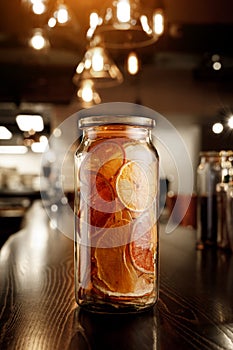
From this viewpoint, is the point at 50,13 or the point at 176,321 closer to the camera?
the point at 176,321

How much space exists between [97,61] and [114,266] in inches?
74.6

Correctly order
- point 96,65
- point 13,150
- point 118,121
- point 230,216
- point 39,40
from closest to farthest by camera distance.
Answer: point 118,121 → point 230,216 → point 96,65 → point 39,40 → point 13,150

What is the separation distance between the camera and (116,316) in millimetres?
705

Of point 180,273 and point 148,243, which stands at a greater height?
point 148,243

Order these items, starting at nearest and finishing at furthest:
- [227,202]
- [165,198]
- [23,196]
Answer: [227,202]
[165,198]
[23,196]

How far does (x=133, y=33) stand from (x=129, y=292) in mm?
1384

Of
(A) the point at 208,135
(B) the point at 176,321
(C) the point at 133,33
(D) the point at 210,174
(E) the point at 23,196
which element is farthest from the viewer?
(E) the point at 23,196

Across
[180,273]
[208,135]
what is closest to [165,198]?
[180,273]

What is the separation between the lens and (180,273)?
41.9 inches

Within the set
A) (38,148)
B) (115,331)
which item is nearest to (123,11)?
(115,331)

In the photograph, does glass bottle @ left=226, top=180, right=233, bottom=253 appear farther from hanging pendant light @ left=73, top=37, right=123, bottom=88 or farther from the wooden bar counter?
hanging pendant light @ left=73, top=37, right=123, bottom=88

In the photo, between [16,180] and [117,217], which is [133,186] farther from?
[16,180]

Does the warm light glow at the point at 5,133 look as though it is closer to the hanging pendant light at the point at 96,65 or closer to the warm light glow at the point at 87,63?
the hanging pendant light at the point at 96,65

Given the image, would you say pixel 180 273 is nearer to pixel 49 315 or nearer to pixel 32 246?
pixel 49 315
